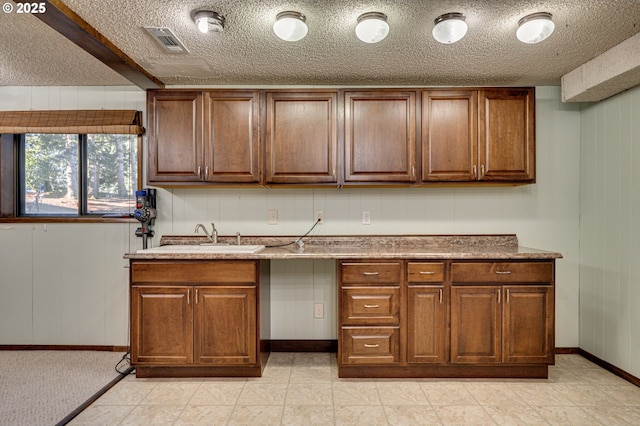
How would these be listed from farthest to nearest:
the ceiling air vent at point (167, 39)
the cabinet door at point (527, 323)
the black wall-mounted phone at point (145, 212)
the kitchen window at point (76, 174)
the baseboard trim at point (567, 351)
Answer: the kitchen window at point (76, 174) < the baseboard trim at point (567, 351) < the black wall-mounted phone at point (145, 212) < the cabinet door at point (527, 323) < the ceiling air vent at point (167, 39)

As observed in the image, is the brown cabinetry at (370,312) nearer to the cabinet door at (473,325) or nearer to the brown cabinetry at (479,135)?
the cabinet door at (473,325)

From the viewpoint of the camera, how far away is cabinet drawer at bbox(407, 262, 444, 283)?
2.43 meters

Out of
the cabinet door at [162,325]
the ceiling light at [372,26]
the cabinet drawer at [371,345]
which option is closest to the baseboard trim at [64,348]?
the cabinet door at [162,325]

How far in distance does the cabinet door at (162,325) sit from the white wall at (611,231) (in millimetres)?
3182

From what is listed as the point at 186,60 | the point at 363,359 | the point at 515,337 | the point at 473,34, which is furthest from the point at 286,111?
the point at 515,337

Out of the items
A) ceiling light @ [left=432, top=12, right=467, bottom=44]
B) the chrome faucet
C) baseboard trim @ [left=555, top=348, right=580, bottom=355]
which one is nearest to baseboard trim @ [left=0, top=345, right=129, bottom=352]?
the chrome faucet

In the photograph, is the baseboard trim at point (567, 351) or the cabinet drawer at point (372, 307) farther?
the baseboard trim at point (567, 351)

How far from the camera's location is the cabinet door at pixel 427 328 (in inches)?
95.4

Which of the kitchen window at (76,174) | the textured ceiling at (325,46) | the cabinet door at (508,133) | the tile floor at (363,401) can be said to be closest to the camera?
the textured ceiling at (325,46)

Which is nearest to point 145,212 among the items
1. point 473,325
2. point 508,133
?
point 473,325

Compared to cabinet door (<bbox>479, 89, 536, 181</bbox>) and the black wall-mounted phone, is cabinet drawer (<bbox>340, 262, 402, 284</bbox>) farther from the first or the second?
the black wall-mounted phone

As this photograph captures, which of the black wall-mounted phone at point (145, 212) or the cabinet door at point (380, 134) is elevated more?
the cabinet door at point (380, 134)

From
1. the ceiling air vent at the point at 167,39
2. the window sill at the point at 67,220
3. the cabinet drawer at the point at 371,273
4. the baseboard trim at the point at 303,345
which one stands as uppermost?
the ceiling air vent at the point at 167,39

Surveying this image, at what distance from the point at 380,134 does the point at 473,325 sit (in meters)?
1.57
